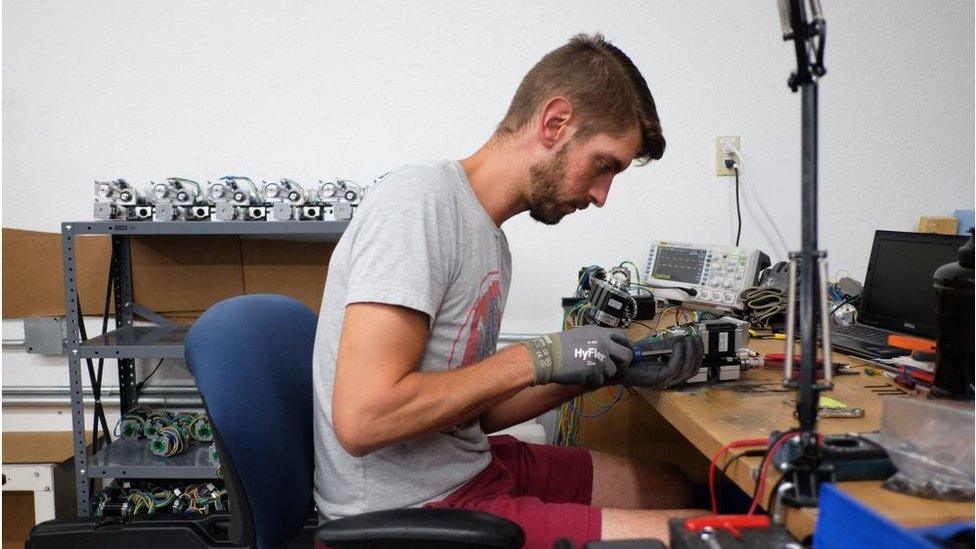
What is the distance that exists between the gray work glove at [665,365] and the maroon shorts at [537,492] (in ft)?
0.73

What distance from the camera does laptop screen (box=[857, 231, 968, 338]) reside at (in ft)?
4.43

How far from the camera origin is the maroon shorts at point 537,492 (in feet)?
2.91

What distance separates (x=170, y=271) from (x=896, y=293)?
2.03 m

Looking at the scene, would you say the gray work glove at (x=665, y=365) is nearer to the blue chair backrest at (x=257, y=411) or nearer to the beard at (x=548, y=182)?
the beard at (x=548, y=182)

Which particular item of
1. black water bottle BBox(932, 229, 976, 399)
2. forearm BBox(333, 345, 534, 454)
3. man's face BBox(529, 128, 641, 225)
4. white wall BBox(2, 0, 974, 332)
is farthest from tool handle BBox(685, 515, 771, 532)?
white wall BBox(2, 0, 974, 332)

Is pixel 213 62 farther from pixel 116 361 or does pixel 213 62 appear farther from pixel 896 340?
pixel 896 340

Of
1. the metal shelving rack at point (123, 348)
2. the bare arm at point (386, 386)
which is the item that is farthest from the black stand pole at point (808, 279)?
the metal shelving rack at point (123, 348)

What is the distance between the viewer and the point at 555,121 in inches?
40.1

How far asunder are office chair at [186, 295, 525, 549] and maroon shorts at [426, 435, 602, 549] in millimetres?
164

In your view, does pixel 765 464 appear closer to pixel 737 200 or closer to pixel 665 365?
pixel 665 365

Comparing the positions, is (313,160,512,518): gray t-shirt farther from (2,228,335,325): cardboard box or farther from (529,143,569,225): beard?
(2,228,335,325): cardboard box

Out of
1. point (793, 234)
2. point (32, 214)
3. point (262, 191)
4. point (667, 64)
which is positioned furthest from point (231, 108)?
point (793, 234)

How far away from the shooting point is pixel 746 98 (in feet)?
6.63

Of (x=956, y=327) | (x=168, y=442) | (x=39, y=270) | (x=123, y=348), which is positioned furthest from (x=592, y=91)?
(x=39, y=270)
